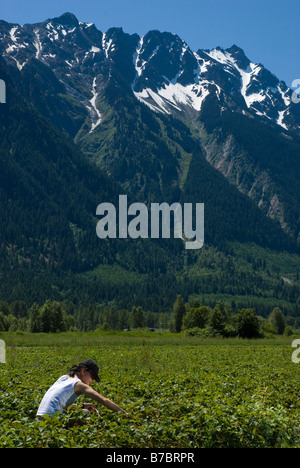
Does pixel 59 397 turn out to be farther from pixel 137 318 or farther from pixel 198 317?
pixel 137 318

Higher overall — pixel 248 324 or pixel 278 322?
pixel 248 324

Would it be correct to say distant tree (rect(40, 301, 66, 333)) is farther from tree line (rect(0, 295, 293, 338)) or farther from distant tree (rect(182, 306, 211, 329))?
distant tree (rect(182, 306, 211, 329))

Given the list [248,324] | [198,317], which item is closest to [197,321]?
[198,317]

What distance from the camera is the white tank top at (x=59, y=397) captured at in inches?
546

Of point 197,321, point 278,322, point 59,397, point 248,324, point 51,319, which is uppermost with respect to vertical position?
point 59,397

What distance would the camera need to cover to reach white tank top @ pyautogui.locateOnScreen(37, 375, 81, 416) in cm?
1386

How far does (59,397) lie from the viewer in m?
14.0

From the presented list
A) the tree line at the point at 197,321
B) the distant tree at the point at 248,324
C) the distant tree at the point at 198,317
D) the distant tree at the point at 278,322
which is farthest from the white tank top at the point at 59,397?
the distant tree at the point at 278,322

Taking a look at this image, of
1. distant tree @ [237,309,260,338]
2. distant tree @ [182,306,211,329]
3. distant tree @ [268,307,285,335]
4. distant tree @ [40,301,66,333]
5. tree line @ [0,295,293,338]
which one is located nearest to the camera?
distant tree @ [237,309,260,338]

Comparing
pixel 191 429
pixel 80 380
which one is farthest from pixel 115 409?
pixel 191 429

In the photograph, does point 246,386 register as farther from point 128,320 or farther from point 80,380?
point 128,320

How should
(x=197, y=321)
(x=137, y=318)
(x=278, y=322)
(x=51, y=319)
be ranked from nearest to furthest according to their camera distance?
(x=197, y=321) → (x=51, y=319) → (x=137, y=318) → (x=278, y=322)

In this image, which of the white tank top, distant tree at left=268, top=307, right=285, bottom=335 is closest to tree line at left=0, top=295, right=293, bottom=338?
distant tree at left=268, top=307, right=285, bottom=335
